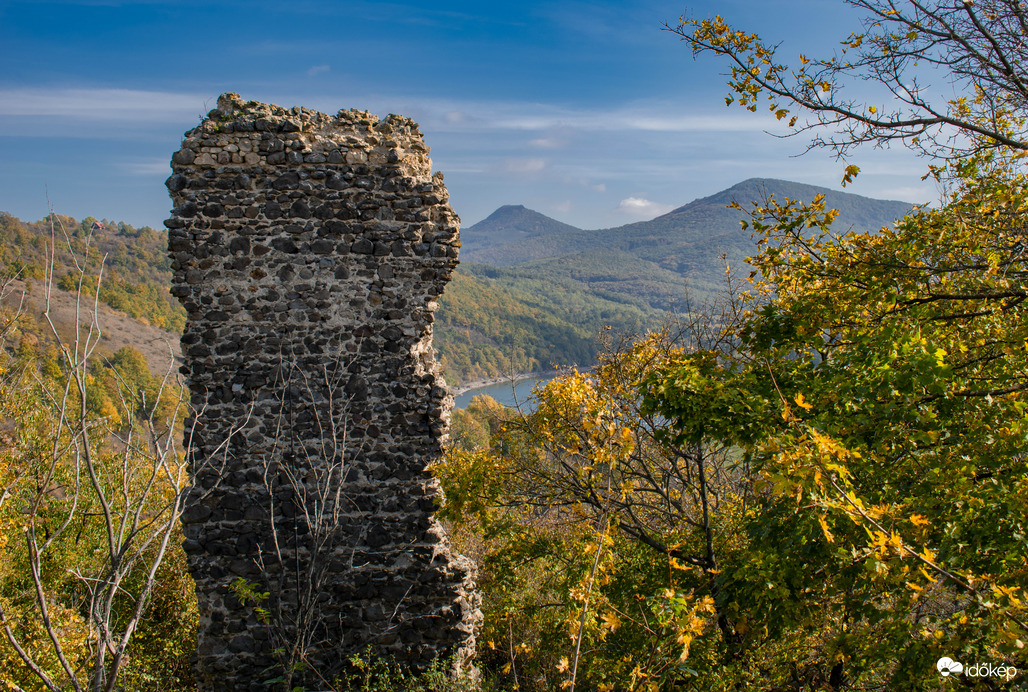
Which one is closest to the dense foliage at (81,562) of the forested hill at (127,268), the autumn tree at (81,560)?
the autumn tree at (81,560)

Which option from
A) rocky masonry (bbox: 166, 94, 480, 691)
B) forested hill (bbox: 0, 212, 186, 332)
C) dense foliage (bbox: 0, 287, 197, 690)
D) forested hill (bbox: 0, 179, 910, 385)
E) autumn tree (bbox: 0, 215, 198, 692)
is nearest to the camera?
autumn tree (bbox: 0, 215, 198, 692)

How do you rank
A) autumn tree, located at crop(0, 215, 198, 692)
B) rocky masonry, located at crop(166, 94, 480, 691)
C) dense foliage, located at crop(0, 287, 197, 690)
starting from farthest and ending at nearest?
rocky masonry, located at crop(166, 94, 480, 691), dense foliage, located at crop(0, 287, 197, 690), autumn tree, located at crop(0, 215, 198, 692)

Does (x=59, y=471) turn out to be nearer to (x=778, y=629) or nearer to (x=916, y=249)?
(x=778, y=629)

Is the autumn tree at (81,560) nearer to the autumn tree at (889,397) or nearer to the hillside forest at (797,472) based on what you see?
the hillside forest at (797,472)

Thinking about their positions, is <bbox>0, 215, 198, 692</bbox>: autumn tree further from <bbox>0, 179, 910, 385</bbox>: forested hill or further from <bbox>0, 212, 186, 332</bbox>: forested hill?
<bbox>0, 212, 186, 332</bbox>: forested hill

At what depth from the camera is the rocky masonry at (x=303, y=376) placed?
5.47m

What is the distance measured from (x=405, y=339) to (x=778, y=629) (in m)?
3.88

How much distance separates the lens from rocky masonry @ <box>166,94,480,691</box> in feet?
17.9

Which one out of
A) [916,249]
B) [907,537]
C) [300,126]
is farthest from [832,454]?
[300,126]

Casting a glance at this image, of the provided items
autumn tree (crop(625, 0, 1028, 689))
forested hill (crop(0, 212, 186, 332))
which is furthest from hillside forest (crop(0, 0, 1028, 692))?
forested hill (crop(0, 212, 186, 332))

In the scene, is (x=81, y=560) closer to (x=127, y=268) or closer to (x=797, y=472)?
(x=797, y=472)

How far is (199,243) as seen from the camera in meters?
5.48

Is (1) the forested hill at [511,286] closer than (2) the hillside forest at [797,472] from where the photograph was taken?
No

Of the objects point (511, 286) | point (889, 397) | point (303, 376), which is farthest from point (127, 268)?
point (511, 286)
